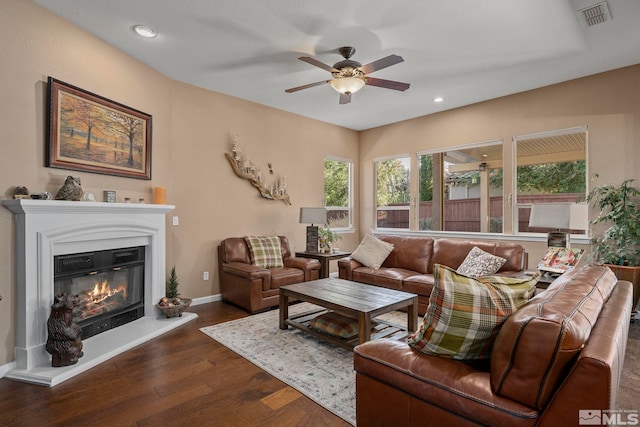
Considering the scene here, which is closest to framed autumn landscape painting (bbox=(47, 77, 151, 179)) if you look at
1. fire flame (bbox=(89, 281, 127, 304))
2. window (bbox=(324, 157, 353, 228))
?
fire flame (bbox=(89, 281, 127, 304))

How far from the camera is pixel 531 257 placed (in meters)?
4.64

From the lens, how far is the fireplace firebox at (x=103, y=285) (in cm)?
299

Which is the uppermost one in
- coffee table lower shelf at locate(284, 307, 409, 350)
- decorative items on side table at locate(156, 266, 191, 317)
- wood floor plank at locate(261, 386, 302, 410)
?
decorative items on side table at locate(156, 266, 191, 317)

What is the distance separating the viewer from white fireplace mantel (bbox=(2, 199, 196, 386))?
2547 millimetres

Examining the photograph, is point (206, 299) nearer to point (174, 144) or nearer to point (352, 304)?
point (174, 144)

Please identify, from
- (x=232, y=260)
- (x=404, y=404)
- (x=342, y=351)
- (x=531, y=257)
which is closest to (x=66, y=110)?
(x=232, y=260)

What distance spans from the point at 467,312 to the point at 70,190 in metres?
3.20

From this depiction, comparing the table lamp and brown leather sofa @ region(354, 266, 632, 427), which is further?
the table lamp

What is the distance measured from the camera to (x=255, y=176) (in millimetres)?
5137

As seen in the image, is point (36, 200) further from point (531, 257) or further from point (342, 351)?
point (531, 257)

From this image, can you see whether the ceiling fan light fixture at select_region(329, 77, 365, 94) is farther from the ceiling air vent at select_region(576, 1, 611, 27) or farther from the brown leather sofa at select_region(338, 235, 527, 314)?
the brown leather sofa at select_region(338, 235, 527, 314)

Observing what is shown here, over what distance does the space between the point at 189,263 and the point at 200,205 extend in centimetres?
80

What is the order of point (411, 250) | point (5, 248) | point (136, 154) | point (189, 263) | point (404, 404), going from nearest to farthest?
1. point (404, 404)
2. point (5, 248)
3. point (136, 154)
4. point (189, 263)
5. point (411, 250)

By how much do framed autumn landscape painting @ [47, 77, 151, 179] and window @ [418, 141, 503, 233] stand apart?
449 cm
